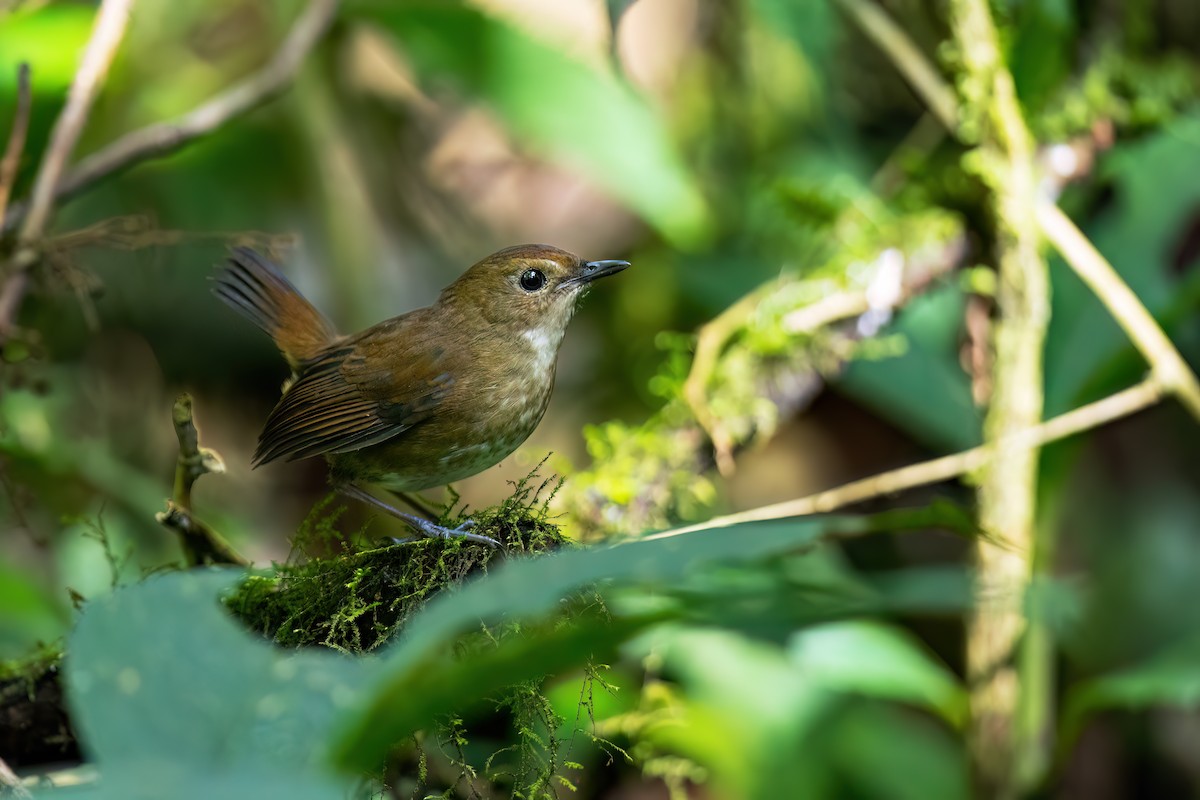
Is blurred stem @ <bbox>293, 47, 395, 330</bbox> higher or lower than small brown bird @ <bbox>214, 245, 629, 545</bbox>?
higher

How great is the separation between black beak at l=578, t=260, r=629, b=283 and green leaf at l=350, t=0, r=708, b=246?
0.76 metres

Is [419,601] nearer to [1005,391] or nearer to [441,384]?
[441,384]

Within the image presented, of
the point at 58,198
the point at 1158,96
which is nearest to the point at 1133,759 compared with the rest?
the point at 1158,96

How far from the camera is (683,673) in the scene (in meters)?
2.93

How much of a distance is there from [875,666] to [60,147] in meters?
2.04

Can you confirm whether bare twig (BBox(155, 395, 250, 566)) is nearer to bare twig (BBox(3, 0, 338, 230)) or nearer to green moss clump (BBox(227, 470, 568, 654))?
green moss clump (BBox(227, 470, 568, 654))

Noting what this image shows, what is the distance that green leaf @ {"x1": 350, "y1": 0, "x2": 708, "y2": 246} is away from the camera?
3320 mm

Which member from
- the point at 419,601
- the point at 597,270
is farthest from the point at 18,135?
the point at 419,601

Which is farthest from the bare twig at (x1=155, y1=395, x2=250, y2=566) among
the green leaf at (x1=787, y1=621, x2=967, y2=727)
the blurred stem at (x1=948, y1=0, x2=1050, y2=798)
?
the blurred stem at (x1=948, y1=0, x2=1050, y2=798)

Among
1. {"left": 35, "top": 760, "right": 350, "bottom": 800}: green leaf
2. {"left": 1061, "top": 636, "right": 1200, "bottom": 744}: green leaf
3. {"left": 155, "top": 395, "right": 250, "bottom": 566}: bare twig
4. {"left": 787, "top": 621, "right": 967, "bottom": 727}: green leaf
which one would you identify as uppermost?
{"left": 787, "top": 621, "right": 967, "bottom": 727}: green leaf

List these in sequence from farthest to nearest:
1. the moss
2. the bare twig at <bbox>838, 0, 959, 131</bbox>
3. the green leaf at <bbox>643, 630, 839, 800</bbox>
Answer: the bare twig at <bbox>838, 0, 959, 131</bbox> < the green leaf at <bbox>643, 630, 839, 800</bbox> < the moss

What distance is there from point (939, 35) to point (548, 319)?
1.63 m

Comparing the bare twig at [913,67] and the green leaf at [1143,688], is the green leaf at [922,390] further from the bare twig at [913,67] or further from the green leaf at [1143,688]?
the green leaf at [1143,688]

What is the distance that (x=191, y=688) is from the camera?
882mm
